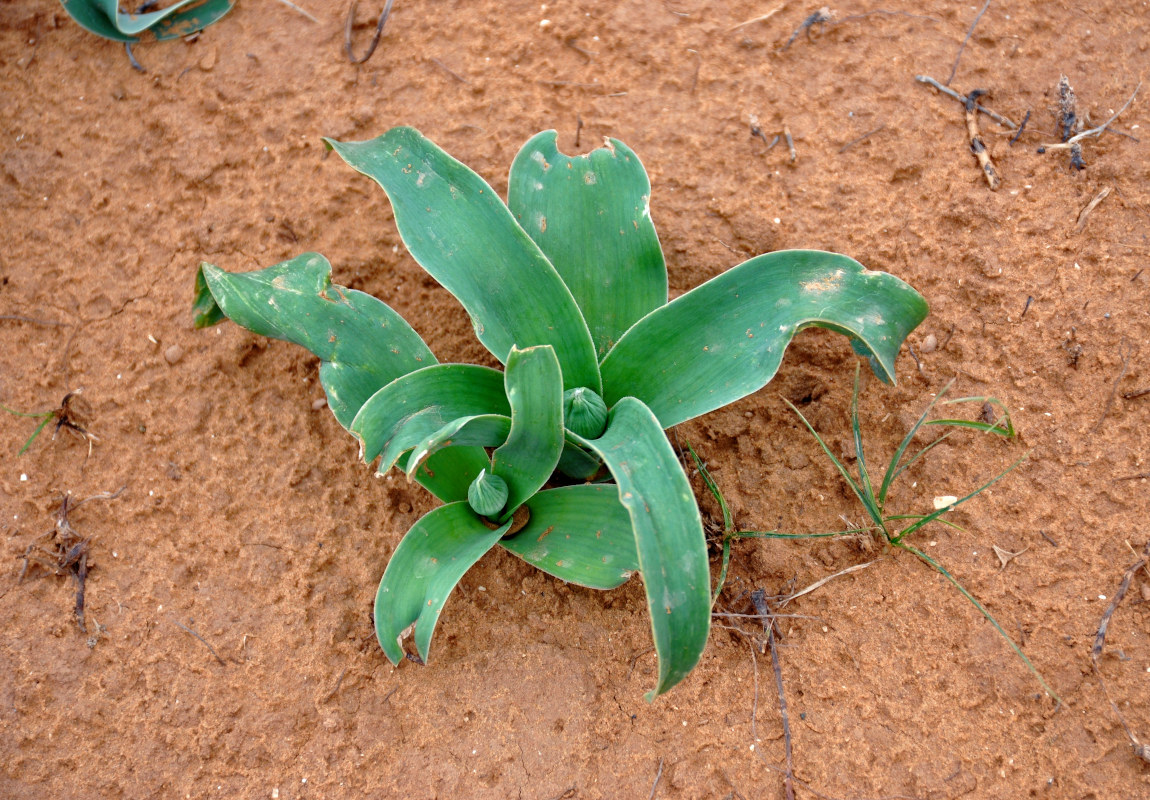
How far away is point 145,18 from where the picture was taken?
7.25 ft

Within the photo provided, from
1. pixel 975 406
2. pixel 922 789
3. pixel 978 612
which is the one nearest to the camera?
pixel 922 789

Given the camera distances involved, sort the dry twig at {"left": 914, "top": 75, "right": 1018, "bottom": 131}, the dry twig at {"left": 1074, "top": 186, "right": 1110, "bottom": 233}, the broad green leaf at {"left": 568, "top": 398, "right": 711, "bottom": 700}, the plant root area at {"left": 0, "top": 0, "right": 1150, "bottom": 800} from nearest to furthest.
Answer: the broad green leaf at {"left": 568, "top": 398, "right": 711, "bottom": 700} → the plant root area at {"left": 0, "top": 0, "right": 1150, "bottom": 800} → the dry twig at {"left": 1074, "top": 186, "right": 1110, "bottom": 233} → the dry twig at {"left": 914, "top": 75, "right": 1018, "bottom": 131}

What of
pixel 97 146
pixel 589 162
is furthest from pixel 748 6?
pixel 97 146

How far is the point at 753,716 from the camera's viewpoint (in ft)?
5.07

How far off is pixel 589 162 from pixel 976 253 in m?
0.95

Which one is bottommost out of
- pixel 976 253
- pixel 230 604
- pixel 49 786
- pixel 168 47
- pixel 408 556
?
pixel 49 786

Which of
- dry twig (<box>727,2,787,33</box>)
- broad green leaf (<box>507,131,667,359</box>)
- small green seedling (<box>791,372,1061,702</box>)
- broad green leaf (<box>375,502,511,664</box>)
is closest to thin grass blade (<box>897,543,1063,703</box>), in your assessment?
small green seedling (<box>791,372,1061,702</box>)

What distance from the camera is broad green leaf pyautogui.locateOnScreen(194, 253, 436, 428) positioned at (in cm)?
154

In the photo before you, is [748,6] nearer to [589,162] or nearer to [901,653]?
[589,162]

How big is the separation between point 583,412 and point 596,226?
0.45m

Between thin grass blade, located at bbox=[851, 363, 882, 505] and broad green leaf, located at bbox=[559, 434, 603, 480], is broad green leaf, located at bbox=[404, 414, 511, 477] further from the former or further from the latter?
thin grass blade, located at bbox=[851, 363, 882, 505]

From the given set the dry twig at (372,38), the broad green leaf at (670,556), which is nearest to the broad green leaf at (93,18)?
the dry twig at (372,38)

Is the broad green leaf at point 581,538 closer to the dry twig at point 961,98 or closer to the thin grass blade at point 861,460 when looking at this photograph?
the thin grass blade at point 861,460

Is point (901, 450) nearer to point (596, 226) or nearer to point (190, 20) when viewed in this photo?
point (596, 226)
